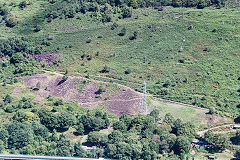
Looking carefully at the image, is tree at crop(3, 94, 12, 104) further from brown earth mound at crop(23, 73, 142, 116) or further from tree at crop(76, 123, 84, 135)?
tree at crop(76, 123, 84, 135)

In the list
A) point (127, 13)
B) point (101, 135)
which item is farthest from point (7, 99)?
point (127, 13)

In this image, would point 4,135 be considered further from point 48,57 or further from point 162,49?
point 162,49

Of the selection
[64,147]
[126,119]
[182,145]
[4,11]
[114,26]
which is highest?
[4,11]

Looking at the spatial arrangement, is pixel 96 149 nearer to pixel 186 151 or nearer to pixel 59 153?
pixel 59 153

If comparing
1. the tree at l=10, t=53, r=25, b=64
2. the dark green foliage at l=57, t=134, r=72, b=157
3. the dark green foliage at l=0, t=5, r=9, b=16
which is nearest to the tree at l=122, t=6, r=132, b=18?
the tree at l=10, t=53, r=25, b=64

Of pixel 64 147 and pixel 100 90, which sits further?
pixel 100 90

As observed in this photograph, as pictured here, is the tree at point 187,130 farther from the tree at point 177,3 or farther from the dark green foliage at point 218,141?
the tree at point 177,3

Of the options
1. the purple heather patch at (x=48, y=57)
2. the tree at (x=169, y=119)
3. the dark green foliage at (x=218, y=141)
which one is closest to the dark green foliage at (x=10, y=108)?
the purple heather patch at (x=48, y=57)
